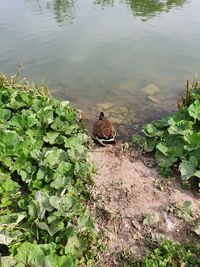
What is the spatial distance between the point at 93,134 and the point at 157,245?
261 centimetres

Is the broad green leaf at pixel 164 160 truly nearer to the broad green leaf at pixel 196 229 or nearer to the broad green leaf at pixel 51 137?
the broad green leaf at pixel 196 229

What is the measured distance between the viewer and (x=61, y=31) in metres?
11.6

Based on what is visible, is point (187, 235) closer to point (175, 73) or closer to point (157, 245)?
point (157, 245)

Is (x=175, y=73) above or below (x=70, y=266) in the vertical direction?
below

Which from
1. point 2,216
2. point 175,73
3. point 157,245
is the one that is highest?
point 2,216

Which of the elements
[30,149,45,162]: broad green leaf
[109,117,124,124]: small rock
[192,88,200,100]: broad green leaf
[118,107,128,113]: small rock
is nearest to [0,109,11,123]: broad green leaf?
[30,149,45,162]: broad green leaf

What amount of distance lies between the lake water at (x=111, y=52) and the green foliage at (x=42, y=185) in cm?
173

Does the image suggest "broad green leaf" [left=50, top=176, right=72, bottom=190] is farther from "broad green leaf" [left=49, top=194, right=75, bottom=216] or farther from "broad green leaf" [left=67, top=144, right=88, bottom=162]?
"broad green leaf" [left=67, top=144, right=88, bottom=162]

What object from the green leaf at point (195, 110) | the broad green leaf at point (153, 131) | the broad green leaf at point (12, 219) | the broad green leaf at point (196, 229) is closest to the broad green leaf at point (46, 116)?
the broad green leaf at point (153, 131)

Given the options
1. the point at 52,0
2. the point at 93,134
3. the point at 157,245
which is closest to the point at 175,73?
the point at 93,134

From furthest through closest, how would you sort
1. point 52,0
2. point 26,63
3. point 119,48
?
point 52,0 < point 119,48 < point 26,63

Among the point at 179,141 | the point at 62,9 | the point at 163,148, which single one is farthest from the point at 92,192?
the point at 62,9

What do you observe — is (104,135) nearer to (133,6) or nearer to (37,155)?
(37,155)

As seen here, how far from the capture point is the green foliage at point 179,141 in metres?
4.66
